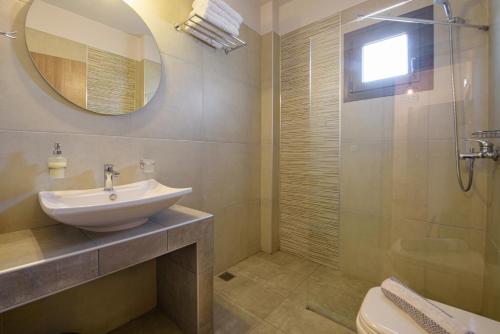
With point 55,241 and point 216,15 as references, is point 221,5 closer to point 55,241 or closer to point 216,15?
point 216,15

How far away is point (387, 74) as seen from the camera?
5.43 feet

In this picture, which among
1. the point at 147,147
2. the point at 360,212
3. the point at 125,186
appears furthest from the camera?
the point at 360,212

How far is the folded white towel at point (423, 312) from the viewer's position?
0.79 metres

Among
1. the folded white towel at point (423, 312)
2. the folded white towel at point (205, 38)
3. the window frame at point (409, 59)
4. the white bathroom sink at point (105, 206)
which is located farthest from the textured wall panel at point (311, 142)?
the white bathroom sink at point (105, 206)

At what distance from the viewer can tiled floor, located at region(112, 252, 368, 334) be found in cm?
136

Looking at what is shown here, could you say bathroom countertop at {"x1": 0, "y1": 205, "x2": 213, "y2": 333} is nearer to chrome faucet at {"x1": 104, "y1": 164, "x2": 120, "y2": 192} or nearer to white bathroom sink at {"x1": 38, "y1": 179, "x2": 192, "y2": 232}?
white bathroom sink at {"x1": 38, "y1": 179, "x2": 192, "y2": 232}

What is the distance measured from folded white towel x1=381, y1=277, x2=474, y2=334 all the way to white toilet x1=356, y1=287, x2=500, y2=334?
23 millimetres

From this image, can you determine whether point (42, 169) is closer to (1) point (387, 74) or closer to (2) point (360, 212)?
(2) point (360, 212)

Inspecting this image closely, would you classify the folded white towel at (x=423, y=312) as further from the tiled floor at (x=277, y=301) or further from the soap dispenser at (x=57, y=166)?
the soap dispenser at (x=57, y=166)

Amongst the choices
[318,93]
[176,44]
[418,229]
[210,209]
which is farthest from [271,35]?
[418,229]

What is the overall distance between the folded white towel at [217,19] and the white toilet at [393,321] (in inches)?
72.0

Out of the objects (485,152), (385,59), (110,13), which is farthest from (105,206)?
(385,59)

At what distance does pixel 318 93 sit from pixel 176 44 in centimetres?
120

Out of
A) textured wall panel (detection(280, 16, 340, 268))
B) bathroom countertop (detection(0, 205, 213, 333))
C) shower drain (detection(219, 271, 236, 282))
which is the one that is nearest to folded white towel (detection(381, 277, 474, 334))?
bathroom countertop (detection(0, 205, 213, 333))
